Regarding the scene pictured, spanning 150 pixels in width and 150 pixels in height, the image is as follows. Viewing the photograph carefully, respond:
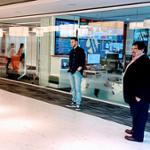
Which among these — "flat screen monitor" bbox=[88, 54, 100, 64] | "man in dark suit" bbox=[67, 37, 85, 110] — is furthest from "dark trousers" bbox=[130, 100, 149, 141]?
"flat screen monitor" bbox=[88, 54, 100, 64]

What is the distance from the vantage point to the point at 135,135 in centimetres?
480

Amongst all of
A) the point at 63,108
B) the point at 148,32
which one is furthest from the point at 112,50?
the point at 63,108

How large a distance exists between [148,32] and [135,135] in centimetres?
316

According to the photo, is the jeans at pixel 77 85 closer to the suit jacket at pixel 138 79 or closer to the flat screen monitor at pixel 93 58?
the flat screen monitor at pixel 93 58

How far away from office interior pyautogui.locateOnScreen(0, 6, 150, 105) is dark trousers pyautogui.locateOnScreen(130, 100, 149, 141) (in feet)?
9.12

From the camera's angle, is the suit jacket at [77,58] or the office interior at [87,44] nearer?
the suit jacket at [77,58]

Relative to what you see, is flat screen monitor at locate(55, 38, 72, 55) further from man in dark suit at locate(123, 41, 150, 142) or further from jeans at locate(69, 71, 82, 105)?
man in dark suit at locate(123, 41, 150, 142)

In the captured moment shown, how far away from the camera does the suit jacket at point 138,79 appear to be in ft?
14.9

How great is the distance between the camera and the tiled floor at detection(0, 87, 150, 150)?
4.54m

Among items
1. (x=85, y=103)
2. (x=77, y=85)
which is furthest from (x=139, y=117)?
(x=85, y=103)

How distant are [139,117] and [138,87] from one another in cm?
48

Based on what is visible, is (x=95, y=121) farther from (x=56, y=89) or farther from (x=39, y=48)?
(x=39, y=48)

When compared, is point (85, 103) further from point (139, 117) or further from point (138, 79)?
point (138, 79)

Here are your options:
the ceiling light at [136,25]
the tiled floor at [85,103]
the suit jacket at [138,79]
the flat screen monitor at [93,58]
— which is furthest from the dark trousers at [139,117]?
the flat screen monitor at [93,58]
